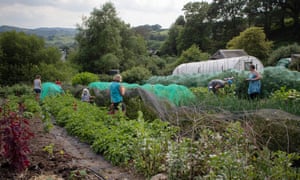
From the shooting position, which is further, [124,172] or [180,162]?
[124,172]

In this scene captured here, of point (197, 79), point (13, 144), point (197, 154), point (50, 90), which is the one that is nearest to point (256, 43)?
point (197, 79)

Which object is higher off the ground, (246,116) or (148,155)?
(246,116)

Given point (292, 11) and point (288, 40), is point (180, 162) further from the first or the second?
point (292, 11)

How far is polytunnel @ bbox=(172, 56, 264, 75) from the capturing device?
21266 mm

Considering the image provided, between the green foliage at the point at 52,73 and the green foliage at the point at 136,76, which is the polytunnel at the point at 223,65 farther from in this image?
the green foliage at the point at 52,73

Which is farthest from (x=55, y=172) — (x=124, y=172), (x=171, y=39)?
(x=171, y=39)

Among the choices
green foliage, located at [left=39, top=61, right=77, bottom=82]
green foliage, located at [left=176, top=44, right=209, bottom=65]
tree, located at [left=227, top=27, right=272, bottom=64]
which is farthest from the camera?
Answer: green foliage, located at [left=176, top=44, right=209, bottom=65]

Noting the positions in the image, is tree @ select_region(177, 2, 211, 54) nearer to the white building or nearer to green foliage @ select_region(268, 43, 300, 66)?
green foliage @ select_region(268, 43, 300, 66)

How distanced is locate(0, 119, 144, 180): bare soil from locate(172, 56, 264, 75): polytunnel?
1565 centimetres

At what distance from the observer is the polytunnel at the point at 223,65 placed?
21.3 meters

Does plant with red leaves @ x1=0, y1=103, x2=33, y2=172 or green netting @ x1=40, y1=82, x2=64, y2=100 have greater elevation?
plant with red leaves @ x1=0, y1=103, x2=33, y2=172

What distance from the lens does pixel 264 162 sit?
10.3 ft

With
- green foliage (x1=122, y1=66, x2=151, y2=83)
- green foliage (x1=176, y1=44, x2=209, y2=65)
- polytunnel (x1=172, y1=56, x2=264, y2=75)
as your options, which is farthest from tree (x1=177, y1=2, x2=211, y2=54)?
green foliage (x1=122, y1=66, x2=151, y2=83)

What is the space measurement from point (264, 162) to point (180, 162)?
0.99m
